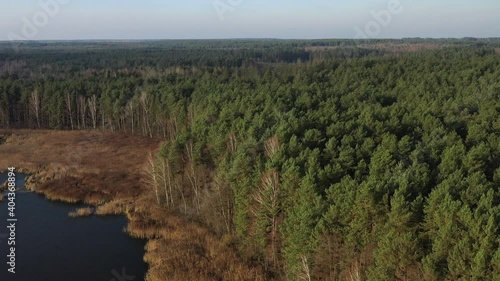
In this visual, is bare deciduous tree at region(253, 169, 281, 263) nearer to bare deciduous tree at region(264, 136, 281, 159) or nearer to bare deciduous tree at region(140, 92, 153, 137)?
bare deciduous tree at region(264, 136, 281, 159)

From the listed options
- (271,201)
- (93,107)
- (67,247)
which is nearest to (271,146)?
(271,201)

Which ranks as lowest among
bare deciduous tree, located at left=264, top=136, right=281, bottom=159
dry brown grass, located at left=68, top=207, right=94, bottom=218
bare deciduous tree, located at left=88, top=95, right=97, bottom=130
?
dry brown grass, located at left=68, top=207, right=94, bottom=218

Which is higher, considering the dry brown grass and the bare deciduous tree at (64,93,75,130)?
the bare deciduous tree at (64,93,75,130)

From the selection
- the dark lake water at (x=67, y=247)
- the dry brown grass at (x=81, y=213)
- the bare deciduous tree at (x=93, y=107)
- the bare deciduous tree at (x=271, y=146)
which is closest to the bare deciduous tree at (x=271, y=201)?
the bare deciduous tree at (x=271, y=146)

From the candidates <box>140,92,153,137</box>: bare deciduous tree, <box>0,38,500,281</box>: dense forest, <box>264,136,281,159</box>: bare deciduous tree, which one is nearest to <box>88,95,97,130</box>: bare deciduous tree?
<box>140,92,153,137</box>: bare deciduous tree

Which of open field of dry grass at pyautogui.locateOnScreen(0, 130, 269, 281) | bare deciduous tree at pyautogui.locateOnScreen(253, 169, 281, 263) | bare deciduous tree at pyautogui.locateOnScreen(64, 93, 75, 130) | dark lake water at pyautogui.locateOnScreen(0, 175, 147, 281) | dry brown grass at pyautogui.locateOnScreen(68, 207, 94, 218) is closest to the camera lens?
bare deciduous tree at pyautogui.locateOnScreen(253, 169, 281, 263)

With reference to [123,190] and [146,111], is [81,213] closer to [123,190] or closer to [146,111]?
[123,190]

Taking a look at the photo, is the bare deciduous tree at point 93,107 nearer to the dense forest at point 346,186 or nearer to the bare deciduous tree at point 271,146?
the dense forest at point 346,186

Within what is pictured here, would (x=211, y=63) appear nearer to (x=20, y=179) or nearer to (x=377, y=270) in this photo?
(x=20, y=179)
